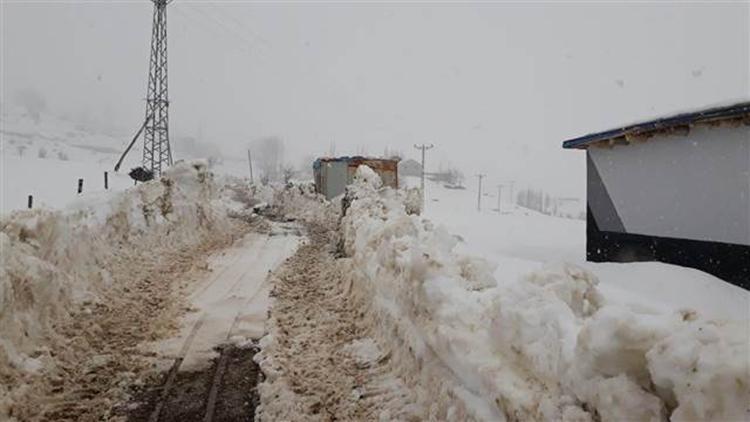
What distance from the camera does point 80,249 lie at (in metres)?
9.53

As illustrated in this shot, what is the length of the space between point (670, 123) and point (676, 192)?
1484 millimetres

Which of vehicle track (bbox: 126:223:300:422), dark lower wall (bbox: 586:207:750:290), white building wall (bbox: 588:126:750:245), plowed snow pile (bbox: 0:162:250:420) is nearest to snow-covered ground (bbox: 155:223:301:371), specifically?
vehicle track (bbox: 126:223:300:422)

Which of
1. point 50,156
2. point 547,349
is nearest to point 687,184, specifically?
point 547,349

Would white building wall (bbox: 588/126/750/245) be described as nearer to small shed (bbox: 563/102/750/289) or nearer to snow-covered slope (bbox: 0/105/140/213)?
small shed (bbox: 563/102/750/289)

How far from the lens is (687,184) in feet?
34.0

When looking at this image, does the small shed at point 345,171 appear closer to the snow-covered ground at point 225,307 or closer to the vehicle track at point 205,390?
the snow-covered ground at point 225,307

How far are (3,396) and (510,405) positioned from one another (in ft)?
15.7

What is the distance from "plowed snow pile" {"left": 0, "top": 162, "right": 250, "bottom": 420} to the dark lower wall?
9.66 meters

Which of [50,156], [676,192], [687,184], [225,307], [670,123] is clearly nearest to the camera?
[225,307]

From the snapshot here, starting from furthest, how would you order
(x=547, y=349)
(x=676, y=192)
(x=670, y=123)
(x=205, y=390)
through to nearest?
1. (x=676, y=192)
2. (x=670, y=123)
3. (x=205, y=390)
4. (x=547, y=349)

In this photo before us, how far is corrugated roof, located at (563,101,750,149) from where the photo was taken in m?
8.75

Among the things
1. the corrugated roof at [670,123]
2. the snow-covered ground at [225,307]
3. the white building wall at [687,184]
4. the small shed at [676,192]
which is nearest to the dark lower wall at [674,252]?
the small shed at [676,192]

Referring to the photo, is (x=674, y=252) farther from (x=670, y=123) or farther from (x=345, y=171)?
(x=345, y=171)

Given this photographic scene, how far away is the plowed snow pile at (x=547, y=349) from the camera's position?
2.54 m
